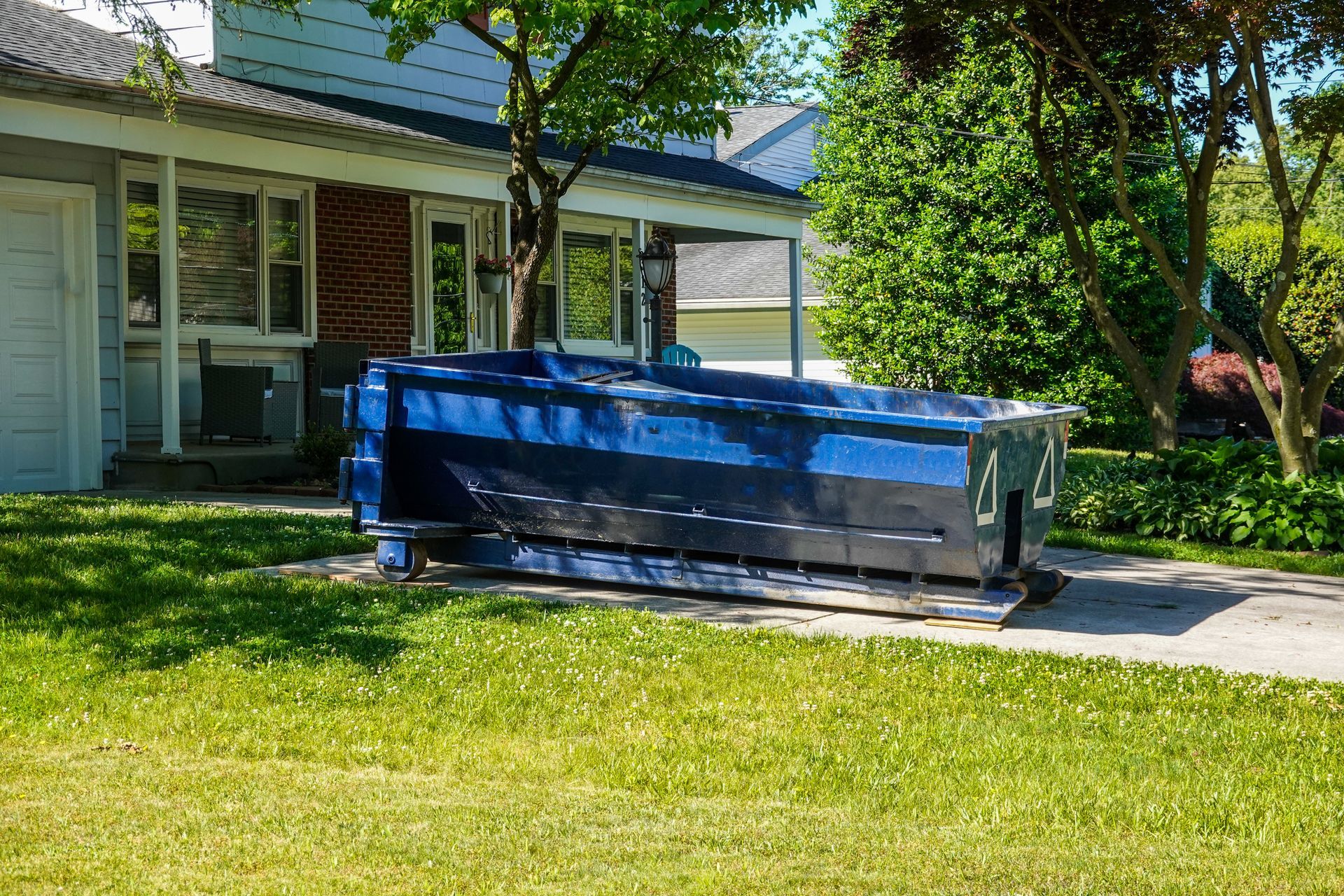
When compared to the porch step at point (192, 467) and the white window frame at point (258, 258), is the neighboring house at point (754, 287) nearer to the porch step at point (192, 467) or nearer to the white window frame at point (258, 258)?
the white window frame at point (258, 258)

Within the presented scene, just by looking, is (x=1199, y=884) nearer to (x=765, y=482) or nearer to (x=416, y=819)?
(x=416, y=819)

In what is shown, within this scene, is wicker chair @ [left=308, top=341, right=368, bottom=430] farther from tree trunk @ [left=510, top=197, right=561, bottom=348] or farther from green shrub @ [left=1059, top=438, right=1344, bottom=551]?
green shrub @ [left=1059, top=438, right=1344, bottom=551]

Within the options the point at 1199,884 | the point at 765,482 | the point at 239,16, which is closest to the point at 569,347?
the point at 239,16

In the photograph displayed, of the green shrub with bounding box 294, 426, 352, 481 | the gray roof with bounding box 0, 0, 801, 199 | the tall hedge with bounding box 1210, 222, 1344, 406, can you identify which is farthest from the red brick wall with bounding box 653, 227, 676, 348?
the tall hedge with bounding box 1210, 222, 1344, 406

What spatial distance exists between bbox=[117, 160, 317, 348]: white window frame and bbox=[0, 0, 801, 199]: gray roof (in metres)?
0.94

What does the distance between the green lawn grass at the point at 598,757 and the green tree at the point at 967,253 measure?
14.4 m

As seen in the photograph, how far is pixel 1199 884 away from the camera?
3.84 meters

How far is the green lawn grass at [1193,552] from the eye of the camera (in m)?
10.2

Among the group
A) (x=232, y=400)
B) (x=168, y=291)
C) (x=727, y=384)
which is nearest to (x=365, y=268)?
(x=232, y=400)

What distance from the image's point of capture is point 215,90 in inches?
517

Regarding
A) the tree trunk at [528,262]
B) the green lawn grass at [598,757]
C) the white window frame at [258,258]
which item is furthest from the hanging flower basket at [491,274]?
the green lawn grass at [598,757]

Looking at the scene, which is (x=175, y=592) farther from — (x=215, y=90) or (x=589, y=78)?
(x=215, y=90)

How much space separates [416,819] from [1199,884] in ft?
7.57

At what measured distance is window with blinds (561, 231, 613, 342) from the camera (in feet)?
62.9
